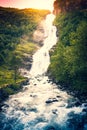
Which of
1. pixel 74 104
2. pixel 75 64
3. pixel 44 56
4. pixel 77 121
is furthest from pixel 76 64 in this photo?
pixel 44 56

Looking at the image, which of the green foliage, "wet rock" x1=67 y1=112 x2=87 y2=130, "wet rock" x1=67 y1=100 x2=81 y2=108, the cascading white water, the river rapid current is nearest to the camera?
"wet rock" x1=67 y1=112 x2=87 y2=130

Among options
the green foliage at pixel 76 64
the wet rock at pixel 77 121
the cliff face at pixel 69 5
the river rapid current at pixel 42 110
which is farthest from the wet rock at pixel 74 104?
the cliff face at pixel 69 5

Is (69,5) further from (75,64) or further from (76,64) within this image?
(76,64)

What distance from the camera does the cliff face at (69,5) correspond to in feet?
454

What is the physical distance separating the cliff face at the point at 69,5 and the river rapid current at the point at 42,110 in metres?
67.4

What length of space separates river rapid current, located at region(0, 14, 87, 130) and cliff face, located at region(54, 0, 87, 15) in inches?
2654

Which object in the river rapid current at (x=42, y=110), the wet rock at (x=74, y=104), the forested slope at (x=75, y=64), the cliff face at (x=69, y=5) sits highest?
the cliff face at (x=69, y=5)

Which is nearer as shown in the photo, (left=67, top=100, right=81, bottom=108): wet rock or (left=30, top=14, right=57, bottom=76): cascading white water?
(left=67, top=100, right=81, bottom=108): wet rock

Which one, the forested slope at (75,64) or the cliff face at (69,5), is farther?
the cliff face at (69,5)

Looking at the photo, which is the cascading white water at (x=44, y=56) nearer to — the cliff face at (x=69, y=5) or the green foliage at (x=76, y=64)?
the cliff face at (x=69, y=5)

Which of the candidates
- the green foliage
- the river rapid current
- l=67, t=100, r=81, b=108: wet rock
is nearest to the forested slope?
the green foliage

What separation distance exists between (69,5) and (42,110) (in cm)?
10052

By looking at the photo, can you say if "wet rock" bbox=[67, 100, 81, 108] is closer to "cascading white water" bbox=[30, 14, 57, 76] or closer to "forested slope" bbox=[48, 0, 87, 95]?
"forested slope" bbox=[48, 0, 87, 95]

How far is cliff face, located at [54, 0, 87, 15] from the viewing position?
13836 cm
